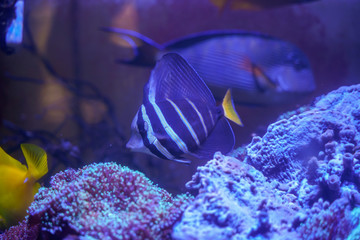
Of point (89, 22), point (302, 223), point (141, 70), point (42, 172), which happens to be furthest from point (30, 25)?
point (302, 223)

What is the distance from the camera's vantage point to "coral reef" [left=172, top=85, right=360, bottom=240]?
1001mm

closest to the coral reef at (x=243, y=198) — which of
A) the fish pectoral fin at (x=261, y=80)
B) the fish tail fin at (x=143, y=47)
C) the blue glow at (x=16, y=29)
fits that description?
the fish pectoral fin at (x=261, y=80)

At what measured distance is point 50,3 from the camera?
108 inches

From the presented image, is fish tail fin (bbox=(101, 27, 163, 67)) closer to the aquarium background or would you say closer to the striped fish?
the striped fish

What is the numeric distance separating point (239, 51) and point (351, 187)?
1058 millimetres

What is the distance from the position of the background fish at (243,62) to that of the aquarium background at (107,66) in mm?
421

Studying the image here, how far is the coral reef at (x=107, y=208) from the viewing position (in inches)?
40.6

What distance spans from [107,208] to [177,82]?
676 millimetres

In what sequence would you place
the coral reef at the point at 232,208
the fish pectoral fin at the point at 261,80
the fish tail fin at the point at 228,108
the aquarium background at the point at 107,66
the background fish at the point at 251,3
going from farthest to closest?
Result: the aquarium background at the point at 107,66 → the background fish at the point at 251,3 → the fish pectoral fin at the point at 261,80 → the fish tail fin at the point at 228,108 → the coral reef at the point at 232,208

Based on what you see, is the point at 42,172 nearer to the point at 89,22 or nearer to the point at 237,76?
the point at 237,76

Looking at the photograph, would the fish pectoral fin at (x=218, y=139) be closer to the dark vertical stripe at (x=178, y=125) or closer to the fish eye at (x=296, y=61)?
the dark vertical stripe at (x=178, y=125)

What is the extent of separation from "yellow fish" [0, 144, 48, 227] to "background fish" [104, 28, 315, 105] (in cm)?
91

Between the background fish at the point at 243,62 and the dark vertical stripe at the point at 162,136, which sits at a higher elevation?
the background fish at the point at 243,62

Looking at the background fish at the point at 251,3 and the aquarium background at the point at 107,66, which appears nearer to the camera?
A: the background fish at the point at 251,3
